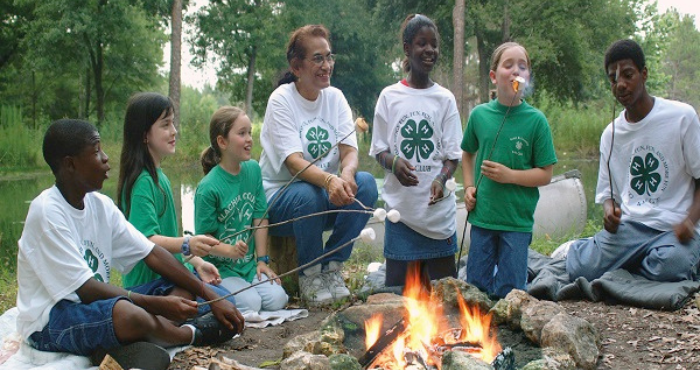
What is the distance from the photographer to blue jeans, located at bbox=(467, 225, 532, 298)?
162 inches

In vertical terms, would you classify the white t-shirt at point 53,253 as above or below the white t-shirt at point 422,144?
below

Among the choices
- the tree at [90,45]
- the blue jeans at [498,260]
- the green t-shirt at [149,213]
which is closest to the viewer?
the green t-shirt at [149,213]

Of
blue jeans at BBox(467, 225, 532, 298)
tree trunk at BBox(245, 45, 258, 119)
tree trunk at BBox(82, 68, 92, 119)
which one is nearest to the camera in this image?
blue jeans at BBox(467, 225, 532, 298)

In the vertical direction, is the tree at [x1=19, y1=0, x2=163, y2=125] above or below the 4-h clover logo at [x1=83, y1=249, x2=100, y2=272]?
above

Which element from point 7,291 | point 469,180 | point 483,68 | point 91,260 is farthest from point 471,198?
point 483,68

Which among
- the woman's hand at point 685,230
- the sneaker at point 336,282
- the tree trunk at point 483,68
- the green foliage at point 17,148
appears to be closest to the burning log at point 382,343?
the sneaker at point 336,282

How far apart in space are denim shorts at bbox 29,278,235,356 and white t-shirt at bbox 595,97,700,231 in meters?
3.24

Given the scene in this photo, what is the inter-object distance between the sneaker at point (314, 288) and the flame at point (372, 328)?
109 centimetres

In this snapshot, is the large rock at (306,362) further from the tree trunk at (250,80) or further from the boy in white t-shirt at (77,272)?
the tree trunk at (250,80)

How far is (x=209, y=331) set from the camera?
3613mm

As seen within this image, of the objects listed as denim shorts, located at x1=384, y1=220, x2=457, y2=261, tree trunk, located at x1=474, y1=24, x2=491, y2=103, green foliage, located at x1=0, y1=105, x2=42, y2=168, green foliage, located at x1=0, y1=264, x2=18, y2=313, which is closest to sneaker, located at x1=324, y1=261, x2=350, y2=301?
denim shorts, located at x1=384, y1=220, x2=457, y2=261

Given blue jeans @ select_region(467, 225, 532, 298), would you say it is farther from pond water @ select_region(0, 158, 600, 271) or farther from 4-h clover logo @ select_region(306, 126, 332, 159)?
pond water @ select_region(0, 158, 600, 271)

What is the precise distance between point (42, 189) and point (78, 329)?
39.6ft

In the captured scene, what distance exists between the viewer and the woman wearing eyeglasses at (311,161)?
444 centimetres
